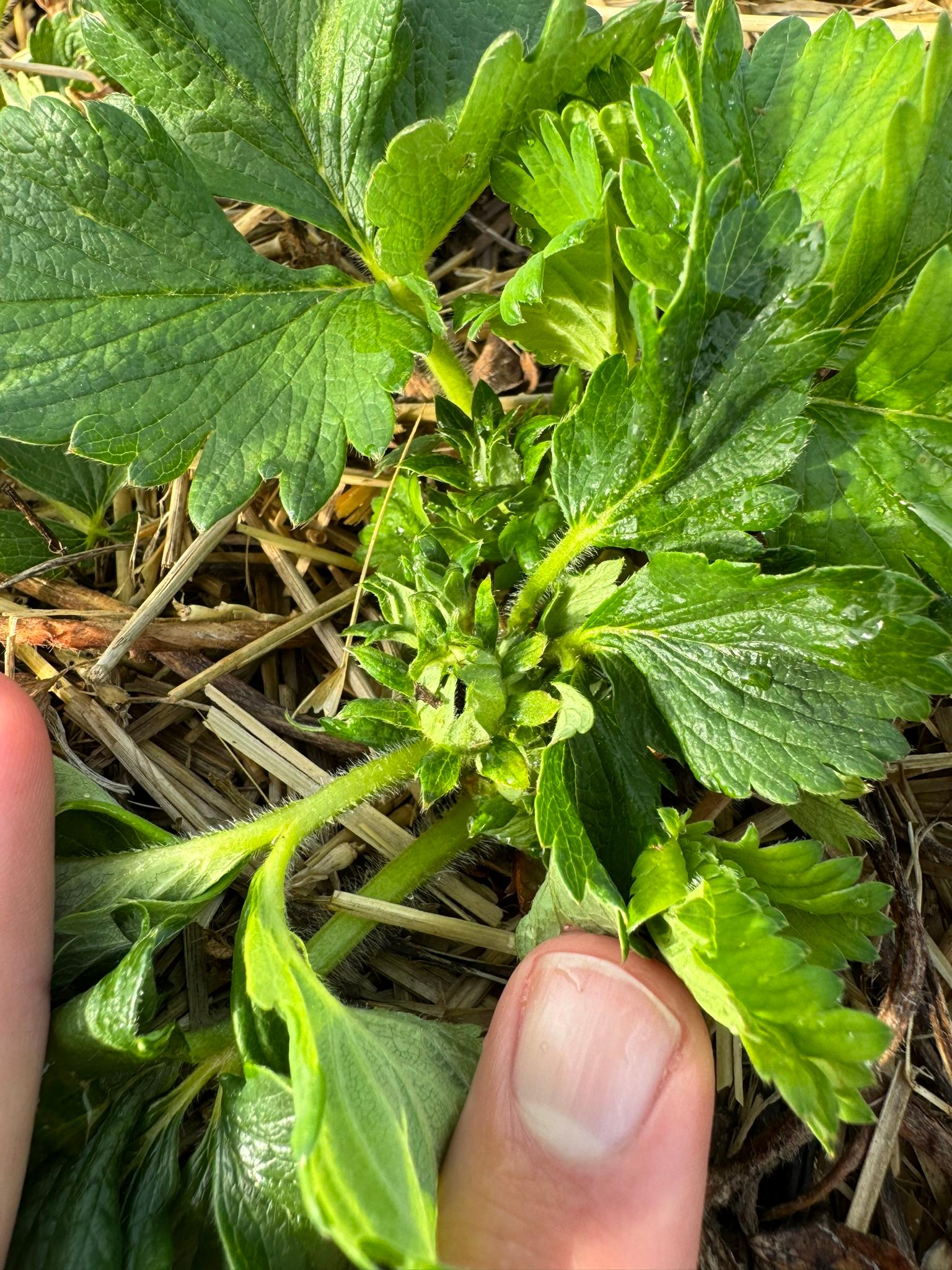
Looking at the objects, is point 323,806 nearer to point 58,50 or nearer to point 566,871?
point 566,871

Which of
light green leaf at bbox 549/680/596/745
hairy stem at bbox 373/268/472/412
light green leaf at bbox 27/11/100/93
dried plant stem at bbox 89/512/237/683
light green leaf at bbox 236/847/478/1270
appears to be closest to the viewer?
light green leaf at bbox 236/847/478/1270

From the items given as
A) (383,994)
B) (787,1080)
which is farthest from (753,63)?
(383,994)

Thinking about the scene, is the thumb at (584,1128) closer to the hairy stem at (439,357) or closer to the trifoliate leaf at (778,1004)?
the trifoliate leaf at (778,1004)

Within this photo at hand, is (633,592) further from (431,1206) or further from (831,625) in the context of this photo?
(431,1206)

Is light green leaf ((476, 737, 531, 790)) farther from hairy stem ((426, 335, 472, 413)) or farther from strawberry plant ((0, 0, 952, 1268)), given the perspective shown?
hairy stem ((426, 335, 472, 413))

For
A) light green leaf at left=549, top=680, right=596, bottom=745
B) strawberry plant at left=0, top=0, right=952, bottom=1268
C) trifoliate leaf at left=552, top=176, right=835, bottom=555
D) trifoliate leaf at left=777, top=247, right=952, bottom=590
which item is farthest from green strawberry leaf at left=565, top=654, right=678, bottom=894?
trifoliate leaf at left=777, top=247, right=952, bottom=590

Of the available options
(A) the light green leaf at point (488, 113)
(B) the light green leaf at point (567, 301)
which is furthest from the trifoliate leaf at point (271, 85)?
(B) the light green leaf at point (567, 301)
